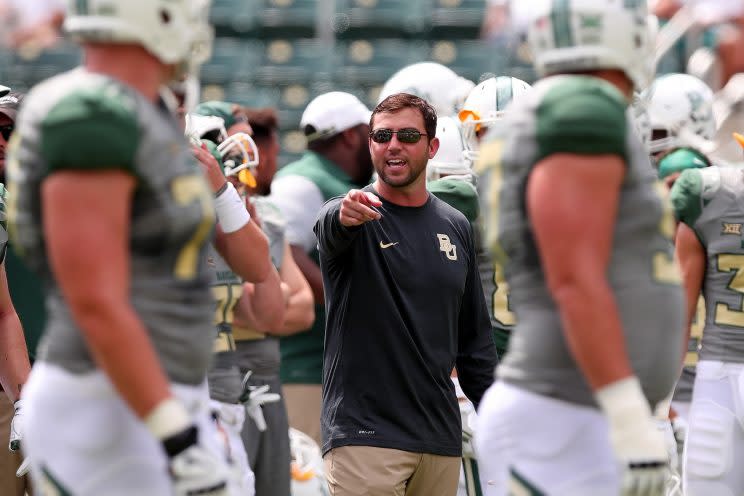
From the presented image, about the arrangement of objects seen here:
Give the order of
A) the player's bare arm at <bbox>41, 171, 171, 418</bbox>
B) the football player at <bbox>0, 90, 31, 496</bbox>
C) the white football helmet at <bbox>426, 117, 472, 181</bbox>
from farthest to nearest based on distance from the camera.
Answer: the white football helmet at <bbox>426, 117, 472, 181</bbox>, the football player at <bbox>0, 90, 31, 496</bbox>, the player's bare arm at <bbox>41, 171, 171, 418</bbox>

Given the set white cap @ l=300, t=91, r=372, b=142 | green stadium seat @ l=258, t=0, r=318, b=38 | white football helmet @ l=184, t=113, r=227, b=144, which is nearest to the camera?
white football helmet @ l=184, t=113, r=227, b=144

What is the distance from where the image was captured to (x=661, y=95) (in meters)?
7.53

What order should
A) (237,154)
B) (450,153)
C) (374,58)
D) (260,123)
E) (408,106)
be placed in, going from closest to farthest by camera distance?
(408,106) → (237,154) → (450,153) → (260,123) → (374,58)

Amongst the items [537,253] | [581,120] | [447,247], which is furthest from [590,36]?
[447,247]

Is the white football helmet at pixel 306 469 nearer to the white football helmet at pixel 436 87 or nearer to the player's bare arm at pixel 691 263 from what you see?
the player's bare arm at pixel 691 263

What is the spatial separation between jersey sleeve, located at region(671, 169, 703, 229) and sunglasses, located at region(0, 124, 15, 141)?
261 centimetres

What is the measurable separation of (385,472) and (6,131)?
6.55ft

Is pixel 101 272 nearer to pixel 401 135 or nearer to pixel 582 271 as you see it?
pixel 582 271

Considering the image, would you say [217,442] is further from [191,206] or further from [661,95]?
[661,95]

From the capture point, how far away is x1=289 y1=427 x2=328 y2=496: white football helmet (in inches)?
214

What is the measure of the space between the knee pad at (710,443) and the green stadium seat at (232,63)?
9069mm

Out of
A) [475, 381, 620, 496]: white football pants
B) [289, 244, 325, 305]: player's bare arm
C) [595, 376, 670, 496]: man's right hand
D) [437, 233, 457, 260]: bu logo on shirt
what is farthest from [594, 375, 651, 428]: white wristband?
[289, 244, 325, 305]: player's bare arm

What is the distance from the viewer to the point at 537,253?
292 centimetres

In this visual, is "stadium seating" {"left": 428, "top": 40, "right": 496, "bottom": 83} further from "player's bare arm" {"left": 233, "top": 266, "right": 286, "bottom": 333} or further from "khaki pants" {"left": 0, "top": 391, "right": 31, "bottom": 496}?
"khaki pants" {"left": 0, "top": 391, "right": 31, "bottom": 496}
